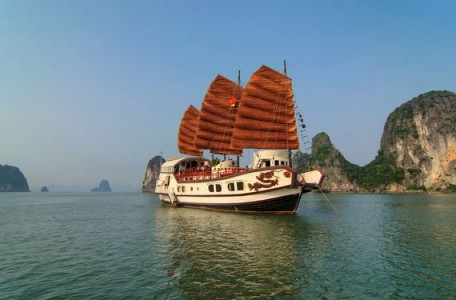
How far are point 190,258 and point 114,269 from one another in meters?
3.08

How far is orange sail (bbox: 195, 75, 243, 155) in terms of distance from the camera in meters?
45.0

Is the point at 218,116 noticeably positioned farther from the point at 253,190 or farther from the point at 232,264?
the point at 232,264

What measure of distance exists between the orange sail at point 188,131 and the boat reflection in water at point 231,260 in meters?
33.7

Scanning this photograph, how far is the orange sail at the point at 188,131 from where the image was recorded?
5528cm

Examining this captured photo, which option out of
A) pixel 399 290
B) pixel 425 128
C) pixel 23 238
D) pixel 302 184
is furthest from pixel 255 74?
pixel 425 128

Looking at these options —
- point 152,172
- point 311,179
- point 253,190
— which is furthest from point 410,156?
point 152,172

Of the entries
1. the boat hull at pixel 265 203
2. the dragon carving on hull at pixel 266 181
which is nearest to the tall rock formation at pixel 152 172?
the boat hull at pixel 265 203

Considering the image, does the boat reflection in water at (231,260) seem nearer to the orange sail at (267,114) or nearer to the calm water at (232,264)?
the calm water at (232,264)

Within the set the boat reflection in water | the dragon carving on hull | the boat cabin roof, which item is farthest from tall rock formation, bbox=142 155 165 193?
the boat reflection in water

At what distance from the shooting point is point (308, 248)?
50.7ft

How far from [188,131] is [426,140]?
113 meters

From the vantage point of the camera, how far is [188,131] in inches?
2210

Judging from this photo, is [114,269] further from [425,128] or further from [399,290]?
[425,128]

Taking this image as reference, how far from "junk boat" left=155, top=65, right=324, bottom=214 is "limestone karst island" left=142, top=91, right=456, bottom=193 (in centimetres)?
10454
